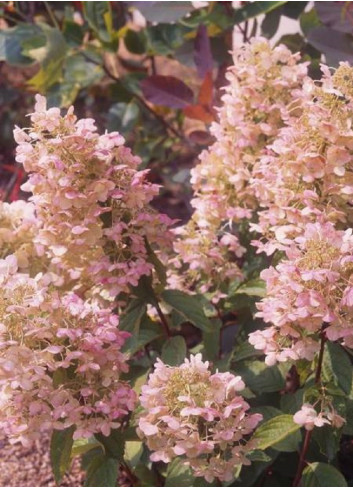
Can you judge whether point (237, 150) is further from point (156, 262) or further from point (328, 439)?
point (328, 439)

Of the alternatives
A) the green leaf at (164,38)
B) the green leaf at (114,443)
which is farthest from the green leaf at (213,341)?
the green leaf at (164,38)

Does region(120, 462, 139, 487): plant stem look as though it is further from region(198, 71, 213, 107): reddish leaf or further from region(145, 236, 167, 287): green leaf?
region(198, 71, 213, 107): reddish leaf

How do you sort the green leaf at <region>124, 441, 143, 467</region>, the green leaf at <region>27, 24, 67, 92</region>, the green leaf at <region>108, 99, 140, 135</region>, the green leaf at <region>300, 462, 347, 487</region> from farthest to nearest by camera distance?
1. the green leaf at <region>108, 99, 140, 135</region>
2. the green leaf at <region>27, 24, 67, 92</region>
3. the green leaf at <region>124, 441, 143, 467</region>
4. the green leaf at <region>300, 462, 347, 487</region>

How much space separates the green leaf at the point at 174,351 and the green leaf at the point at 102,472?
0.20m

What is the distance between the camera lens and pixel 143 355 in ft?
6.29

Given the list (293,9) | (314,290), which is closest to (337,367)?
(314,290)

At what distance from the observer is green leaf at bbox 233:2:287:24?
209 cm

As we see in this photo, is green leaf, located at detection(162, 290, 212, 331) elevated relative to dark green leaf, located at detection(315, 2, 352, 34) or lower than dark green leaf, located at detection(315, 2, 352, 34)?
lower

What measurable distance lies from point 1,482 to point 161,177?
1488 mm

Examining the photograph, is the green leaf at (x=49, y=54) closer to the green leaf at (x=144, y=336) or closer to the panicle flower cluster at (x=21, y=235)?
the panicle flower cluster at (x=21, y=235)

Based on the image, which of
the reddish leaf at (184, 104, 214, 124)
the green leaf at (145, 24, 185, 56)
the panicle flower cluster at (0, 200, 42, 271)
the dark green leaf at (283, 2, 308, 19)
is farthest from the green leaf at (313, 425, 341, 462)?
the green leaf at (145, 24, 185, 56)

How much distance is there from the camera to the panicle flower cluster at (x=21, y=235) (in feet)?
5.31

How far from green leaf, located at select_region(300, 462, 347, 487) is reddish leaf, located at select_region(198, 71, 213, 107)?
92 centimetres

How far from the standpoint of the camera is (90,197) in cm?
140
